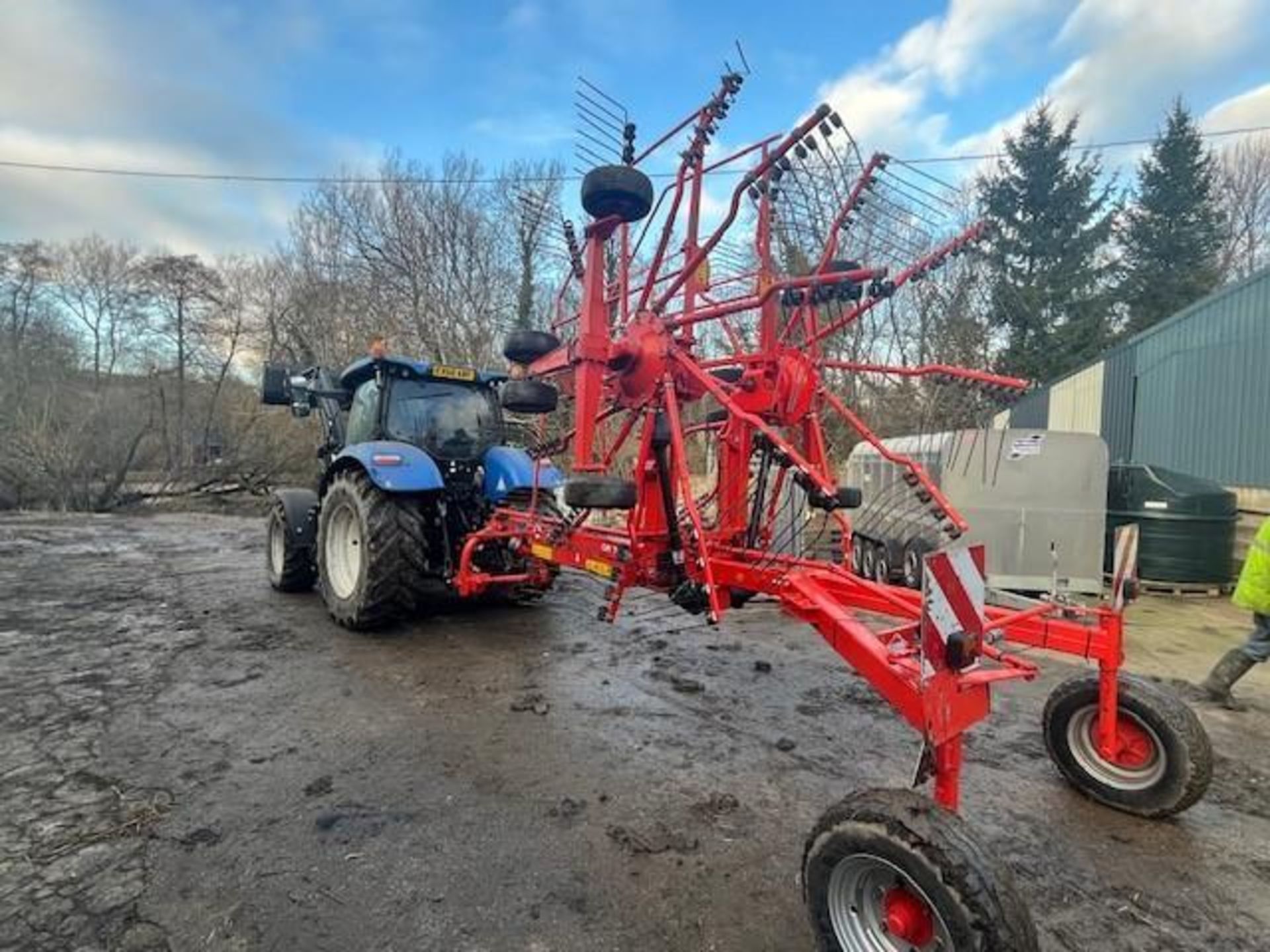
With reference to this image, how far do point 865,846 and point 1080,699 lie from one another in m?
1.98

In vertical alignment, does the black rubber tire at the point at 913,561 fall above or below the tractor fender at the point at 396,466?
below

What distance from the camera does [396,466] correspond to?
18.6 feet

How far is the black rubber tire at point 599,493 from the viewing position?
3.67m

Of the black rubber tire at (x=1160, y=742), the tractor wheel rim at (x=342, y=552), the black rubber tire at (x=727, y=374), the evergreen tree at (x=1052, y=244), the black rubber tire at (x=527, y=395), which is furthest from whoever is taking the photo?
the evergreen tree at (x=1052, y=244)

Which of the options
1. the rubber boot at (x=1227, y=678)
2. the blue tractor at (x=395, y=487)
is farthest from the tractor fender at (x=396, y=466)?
the rubber boot at (x=1227, y=678)

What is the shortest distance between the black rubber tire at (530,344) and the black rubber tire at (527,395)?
366mm

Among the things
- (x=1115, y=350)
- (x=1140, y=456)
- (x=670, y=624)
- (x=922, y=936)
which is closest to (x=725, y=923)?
(x=922, y=936)

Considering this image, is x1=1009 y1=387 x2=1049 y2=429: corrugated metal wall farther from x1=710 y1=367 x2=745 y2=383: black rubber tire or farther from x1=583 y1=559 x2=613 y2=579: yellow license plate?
x1=583 y1=559 x2=613 y2=579: yellow license plate

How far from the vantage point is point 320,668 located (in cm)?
501

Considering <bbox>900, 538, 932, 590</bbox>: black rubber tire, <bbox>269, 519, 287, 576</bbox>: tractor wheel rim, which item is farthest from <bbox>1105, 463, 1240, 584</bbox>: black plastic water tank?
<bbox>269, 519, 287, 576</bbox>: tractor wheel rim

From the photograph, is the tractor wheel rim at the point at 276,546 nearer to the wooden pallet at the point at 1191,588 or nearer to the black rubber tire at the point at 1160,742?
the black rubber tire at the point at 1160,742

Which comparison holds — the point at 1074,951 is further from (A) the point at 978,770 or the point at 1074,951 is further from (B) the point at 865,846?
(A) the point at 978,770

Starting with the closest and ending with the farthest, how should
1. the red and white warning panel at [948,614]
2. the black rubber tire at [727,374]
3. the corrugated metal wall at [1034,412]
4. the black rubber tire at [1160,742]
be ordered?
the red and white warning panel at [948,614], the black rubber tire at [1160,742], the black rubber tire at [727,374], the corrugated metal wall at [1034,412]

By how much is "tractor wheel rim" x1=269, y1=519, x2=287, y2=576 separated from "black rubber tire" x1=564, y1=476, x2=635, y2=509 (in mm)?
4813
